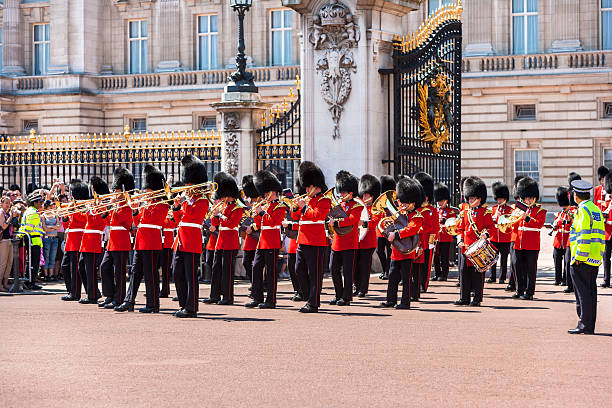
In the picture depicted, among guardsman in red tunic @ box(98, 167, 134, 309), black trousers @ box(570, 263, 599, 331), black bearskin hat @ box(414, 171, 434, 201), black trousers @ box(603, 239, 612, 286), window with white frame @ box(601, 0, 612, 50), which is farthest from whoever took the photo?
window with white frame @ box(601, 0, 612, 50)

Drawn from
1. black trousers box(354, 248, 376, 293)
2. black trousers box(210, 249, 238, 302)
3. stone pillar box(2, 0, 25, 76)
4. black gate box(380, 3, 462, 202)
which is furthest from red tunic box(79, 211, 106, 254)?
stone pillar box(2, 0, 25, 76)

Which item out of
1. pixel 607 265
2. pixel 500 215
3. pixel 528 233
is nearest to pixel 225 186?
pixel 528 233

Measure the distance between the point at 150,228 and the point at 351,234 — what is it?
222 centimetres

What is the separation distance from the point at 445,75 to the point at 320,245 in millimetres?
5200

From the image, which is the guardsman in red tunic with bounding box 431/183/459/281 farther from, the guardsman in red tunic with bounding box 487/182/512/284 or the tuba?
the tuba

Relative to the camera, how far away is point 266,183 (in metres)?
11.6

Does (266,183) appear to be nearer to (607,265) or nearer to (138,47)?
(607,265)

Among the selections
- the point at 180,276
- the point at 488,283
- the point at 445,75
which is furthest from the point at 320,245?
the point at 445,75

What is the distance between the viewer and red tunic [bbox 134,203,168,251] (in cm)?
1094

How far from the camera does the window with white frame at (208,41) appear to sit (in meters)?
34.2

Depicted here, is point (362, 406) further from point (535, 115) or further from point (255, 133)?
point (535, 115)

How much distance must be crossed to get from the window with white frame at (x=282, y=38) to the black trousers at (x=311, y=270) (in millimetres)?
22310

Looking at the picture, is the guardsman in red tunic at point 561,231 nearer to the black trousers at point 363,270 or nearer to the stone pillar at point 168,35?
the black trousers at point 363,270

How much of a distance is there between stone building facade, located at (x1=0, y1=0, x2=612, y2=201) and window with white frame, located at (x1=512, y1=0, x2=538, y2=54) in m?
0.03
